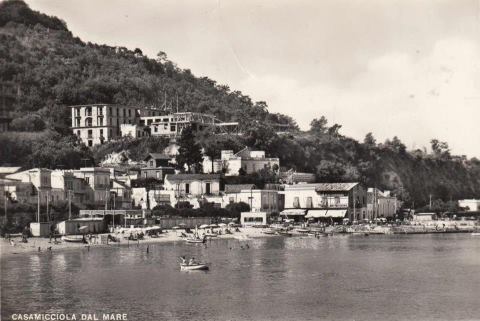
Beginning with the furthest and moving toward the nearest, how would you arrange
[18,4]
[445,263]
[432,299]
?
1. [18,4]
2. [445,263]
3. [432,299]

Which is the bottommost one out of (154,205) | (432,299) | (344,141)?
(432,299)

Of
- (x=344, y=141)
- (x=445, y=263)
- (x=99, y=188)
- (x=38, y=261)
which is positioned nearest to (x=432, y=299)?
(x=445, y=263)

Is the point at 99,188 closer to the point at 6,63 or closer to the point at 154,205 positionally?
the point at 154,205

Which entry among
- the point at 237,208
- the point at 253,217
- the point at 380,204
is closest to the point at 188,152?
the point at 237,208

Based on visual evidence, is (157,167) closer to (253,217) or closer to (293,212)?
(253,217)

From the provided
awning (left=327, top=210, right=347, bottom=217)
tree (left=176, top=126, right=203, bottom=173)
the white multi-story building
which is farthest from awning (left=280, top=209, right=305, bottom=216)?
the white multi-story building

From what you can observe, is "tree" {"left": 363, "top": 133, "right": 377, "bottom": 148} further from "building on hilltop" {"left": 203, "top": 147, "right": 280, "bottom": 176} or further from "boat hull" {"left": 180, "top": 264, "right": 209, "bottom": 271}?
"boat hull" {"left": 180, "top": 264, "right": 209, "bottom": 271}

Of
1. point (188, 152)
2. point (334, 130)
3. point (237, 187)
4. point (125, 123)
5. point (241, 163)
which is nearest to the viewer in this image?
point (237, 187)

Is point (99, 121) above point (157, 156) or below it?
above

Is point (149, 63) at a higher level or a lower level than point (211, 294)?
higher
